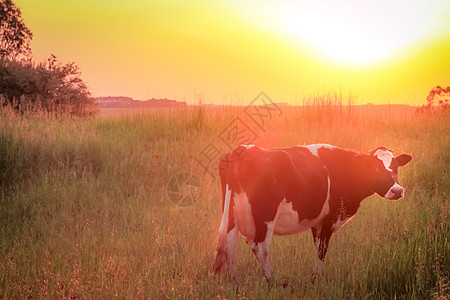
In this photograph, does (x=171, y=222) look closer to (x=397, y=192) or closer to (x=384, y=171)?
(x=384, y=171)

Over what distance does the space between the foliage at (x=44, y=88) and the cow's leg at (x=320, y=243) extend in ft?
67.9

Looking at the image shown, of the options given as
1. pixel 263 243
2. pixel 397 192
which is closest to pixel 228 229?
pixel 263 243

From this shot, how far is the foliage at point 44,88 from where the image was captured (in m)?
24.5

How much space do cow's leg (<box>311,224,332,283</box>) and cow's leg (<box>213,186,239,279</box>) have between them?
111 cm

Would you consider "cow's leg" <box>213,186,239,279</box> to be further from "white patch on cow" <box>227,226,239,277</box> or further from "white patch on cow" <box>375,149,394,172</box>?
"white patch on cow" <box>375,149,394,172</box>

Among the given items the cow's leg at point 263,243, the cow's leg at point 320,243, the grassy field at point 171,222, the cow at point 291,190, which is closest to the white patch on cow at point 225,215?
the cow at point 291,190

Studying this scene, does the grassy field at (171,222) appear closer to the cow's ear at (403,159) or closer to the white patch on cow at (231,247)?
the white patch on cow at (231,247)

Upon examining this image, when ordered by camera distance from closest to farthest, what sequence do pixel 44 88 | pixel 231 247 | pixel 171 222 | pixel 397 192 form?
pixel 231 247, pixel 397 192, pixel 171 222, pixel 44 88

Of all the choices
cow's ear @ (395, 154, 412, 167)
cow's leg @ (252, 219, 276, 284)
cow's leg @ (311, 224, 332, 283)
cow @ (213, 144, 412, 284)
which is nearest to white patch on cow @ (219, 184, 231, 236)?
cow @ (213, 144, 412, 284)

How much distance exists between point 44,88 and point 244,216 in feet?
80.0

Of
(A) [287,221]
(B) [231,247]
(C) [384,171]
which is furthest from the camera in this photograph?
(C) [384,171]

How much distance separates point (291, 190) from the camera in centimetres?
450

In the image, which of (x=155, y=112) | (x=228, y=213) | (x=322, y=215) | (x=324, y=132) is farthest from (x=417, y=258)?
(x=155, y=112)

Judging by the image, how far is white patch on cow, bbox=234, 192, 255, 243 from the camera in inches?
170
